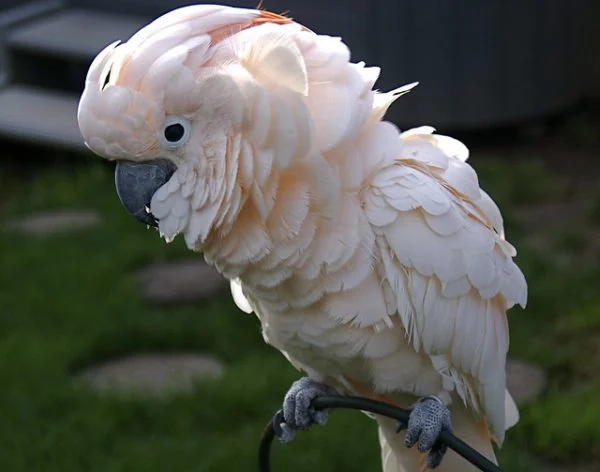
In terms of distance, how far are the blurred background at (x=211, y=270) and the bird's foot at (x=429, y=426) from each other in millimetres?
1135

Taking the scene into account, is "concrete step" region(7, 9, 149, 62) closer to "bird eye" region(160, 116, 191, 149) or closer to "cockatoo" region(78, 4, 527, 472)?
"cockatoo" region(78, 4, 527, 472)

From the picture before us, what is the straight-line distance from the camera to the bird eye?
157 centimetres

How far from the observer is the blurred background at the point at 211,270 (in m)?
3.09

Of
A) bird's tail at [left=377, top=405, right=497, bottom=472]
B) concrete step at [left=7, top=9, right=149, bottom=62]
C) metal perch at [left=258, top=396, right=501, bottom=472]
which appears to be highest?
metal perch at [left=258, top=396, right=501, bottom=472]

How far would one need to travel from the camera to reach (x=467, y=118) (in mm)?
5289

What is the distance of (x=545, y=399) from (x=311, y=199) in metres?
1.74

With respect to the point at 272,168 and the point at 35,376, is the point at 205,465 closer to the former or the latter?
the point at 35,376

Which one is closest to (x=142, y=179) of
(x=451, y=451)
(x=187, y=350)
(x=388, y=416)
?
(x=388, y=416)

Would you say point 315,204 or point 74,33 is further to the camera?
point 74,33

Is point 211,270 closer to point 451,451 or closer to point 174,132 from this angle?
point 451,451

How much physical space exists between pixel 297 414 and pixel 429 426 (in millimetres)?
258

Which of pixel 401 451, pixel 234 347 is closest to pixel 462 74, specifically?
pixel 234 347

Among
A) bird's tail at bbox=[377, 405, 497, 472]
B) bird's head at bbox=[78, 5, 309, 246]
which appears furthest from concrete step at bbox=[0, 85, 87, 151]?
bird's head at bbox=[78, 5, 309, 246]

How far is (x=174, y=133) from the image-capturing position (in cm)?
157
